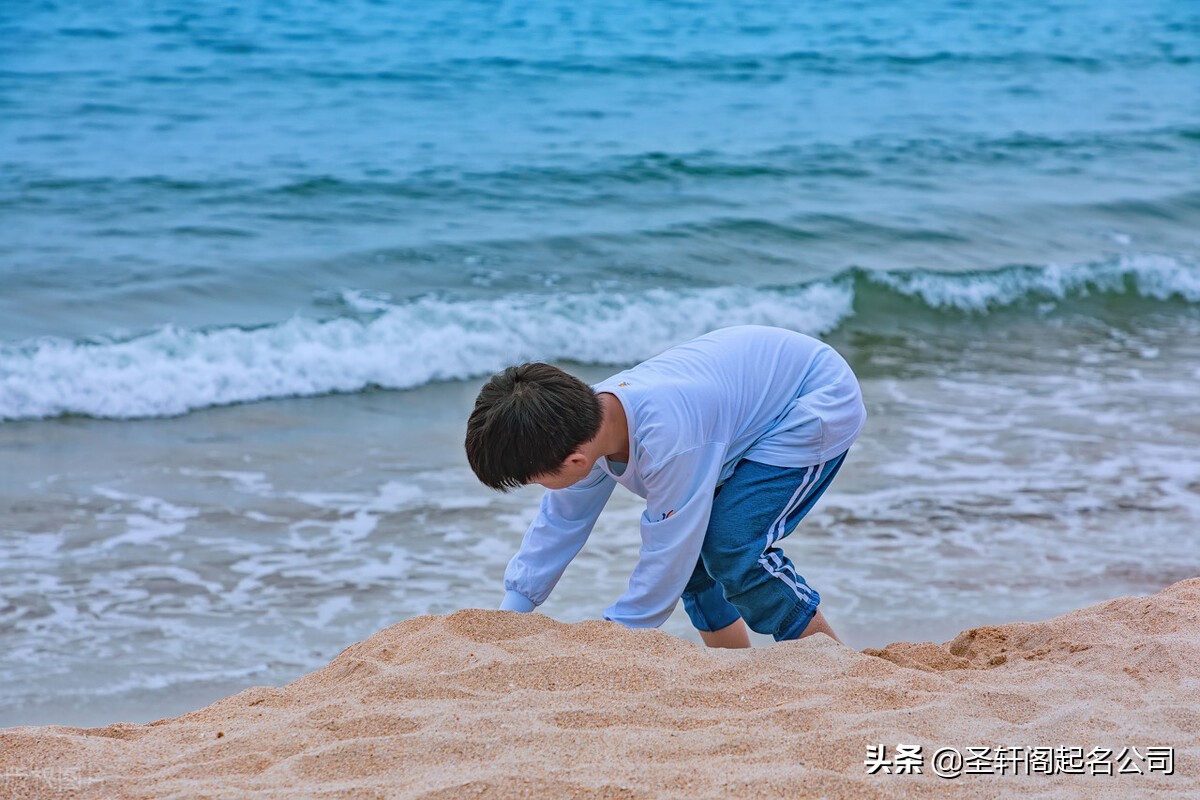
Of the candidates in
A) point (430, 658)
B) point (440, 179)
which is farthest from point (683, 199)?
point (430, 658)

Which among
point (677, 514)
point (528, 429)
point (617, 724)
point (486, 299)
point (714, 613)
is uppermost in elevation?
point (528, 429)

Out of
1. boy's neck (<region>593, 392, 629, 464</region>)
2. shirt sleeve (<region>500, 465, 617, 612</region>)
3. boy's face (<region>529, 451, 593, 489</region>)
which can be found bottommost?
shirt sleeve (<region>500, 465, 617, 612</region>)

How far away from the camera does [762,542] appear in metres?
2.85

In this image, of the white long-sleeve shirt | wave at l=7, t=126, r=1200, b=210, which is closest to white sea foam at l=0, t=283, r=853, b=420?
wave at l=7, t=126, r=1200, b=210

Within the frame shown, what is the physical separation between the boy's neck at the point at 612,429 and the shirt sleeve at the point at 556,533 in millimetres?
224

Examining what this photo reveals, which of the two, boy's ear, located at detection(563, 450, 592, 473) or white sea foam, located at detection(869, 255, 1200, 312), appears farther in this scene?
white sea foam, located at detection(869, 255, 1200, 312)

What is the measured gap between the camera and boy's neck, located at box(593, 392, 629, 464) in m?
2.63

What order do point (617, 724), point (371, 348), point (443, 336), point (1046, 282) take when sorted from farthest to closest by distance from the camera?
point (1046, 282), point (443, 336), point (371, 348), point (617, 724)

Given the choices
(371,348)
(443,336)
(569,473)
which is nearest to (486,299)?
(443,336)

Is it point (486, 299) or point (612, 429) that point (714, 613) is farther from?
point (486, 299)

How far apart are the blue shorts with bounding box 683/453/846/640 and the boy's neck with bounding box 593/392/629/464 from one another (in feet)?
1.14

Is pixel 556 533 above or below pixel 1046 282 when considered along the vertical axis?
above

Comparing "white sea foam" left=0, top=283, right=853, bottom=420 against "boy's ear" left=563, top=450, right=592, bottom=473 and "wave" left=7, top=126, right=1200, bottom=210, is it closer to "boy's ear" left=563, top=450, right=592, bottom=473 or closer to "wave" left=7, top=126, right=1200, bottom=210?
"wave" left=7, top=126, right=1200, bottom=210

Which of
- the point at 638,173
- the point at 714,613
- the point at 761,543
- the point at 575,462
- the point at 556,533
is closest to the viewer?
the point at 575,462
